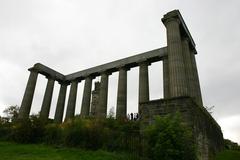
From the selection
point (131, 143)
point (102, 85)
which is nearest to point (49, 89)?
point (102, 85)

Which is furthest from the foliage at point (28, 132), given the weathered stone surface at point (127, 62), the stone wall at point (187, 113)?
A: the weathered stone surface at point (127, 62)

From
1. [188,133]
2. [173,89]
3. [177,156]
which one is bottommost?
[177,156]

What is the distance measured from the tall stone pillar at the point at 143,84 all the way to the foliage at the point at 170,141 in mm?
17622

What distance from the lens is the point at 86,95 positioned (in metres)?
40.7

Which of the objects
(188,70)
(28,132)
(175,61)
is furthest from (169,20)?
(28,132)

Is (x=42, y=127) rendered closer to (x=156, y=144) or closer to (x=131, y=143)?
(x=131, y=143)

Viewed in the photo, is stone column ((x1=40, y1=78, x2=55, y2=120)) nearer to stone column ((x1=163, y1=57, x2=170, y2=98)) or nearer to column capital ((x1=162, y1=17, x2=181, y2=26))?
stone column ((x1=163, y1=57, x2=170, y2=98))

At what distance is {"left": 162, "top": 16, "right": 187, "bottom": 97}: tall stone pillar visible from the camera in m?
23.1

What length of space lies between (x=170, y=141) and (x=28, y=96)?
32.3m

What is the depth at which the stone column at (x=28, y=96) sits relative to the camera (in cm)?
3838

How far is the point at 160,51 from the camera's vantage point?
113 feet

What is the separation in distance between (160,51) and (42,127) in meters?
20.4

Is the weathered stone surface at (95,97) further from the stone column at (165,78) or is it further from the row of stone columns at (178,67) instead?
the row of stone columns at (178,67)

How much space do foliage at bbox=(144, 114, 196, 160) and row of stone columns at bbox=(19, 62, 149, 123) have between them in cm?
1762
